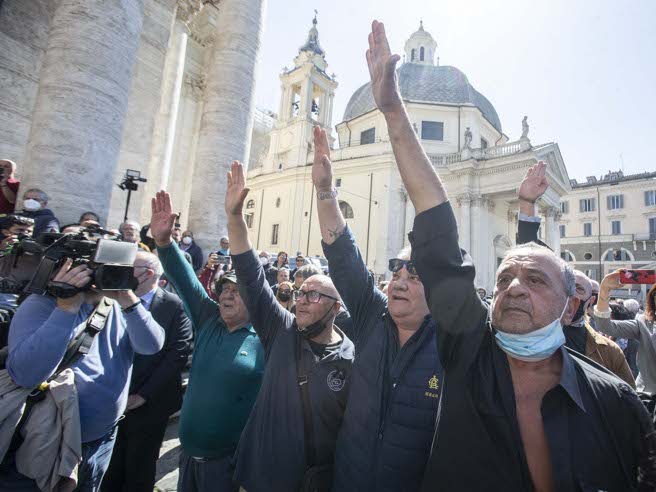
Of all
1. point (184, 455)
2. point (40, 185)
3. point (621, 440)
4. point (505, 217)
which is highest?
point (505, 217)

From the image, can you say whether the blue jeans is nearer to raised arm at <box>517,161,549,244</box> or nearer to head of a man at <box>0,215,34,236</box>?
head of a man at <box>0,215,34,236</box>

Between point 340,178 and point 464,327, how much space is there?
29141 mm

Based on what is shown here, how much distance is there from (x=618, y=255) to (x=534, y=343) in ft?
151

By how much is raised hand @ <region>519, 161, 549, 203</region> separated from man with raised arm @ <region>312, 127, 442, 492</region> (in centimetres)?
92

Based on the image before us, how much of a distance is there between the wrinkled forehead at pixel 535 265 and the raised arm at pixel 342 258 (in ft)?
2.74

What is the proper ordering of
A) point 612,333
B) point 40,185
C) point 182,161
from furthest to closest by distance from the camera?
point 182,161, point 40,185, point 612,333

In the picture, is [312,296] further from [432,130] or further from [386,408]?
[432,130]

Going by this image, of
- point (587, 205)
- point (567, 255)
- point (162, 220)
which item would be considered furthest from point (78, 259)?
point (587, 205)

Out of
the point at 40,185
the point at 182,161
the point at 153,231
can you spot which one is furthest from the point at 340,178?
the point at 153,231

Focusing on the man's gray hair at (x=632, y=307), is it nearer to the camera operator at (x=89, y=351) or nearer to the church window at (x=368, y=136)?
the camera operator at (x=89, y=351)

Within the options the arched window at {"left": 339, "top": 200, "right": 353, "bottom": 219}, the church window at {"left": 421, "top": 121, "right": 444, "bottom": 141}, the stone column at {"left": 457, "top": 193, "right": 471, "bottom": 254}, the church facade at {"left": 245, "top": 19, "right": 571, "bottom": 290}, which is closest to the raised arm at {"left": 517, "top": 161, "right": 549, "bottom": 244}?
the church facade at {"left": 245, "top": 19, "right": 571, "bottom": 290}

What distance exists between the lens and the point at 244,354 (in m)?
2.54

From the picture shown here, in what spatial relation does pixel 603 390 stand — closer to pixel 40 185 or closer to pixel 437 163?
pixel 40 185

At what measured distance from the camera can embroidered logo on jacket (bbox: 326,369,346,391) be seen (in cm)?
209
